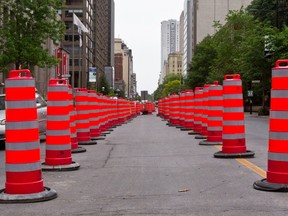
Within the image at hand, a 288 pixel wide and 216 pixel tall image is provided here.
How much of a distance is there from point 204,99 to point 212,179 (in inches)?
321

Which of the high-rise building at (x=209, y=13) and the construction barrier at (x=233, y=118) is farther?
the high-rise building at (x=209, y=13)

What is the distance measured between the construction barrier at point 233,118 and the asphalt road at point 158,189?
39 centimetres

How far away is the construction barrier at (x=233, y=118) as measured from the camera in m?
9.48

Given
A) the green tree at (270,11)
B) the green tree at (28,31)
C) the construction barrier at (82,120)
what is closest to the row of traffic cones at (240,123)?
the construction barrier at (82,120)

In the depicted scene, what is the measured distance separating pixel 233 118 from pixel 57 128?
3492 mm

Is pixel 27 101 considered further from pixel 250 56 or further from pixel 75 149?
pixel 250 56

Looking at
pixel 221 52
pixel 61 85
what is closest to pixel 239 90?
pixel 61 85

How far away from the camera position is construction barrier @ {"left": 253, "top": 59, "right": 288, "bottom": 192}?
618 centimetres

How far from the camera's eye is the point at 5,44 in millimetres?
31422

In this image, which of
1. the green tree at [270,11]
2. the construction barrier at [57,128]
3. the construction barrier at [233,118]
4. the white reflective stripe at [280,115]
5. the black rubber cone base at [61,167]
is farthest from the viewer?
the green tree at [270,11]

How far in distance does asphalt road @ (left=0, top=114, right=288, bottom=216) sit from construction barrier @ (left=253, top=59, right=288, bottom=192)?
28 centimetres

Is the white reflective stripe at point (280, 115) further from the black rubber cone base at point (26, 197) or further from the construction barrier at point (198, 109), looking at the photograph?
the construction barrier at point (198, 109)

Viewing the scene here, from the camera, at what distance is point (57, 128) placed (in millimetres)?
8398

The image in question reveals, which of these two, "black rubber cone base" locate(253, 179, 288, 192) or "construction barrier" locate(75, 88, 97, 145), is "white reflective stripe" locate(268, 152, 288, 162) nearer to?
"black rubber cone base" locate(253, 179, 288, 192)
